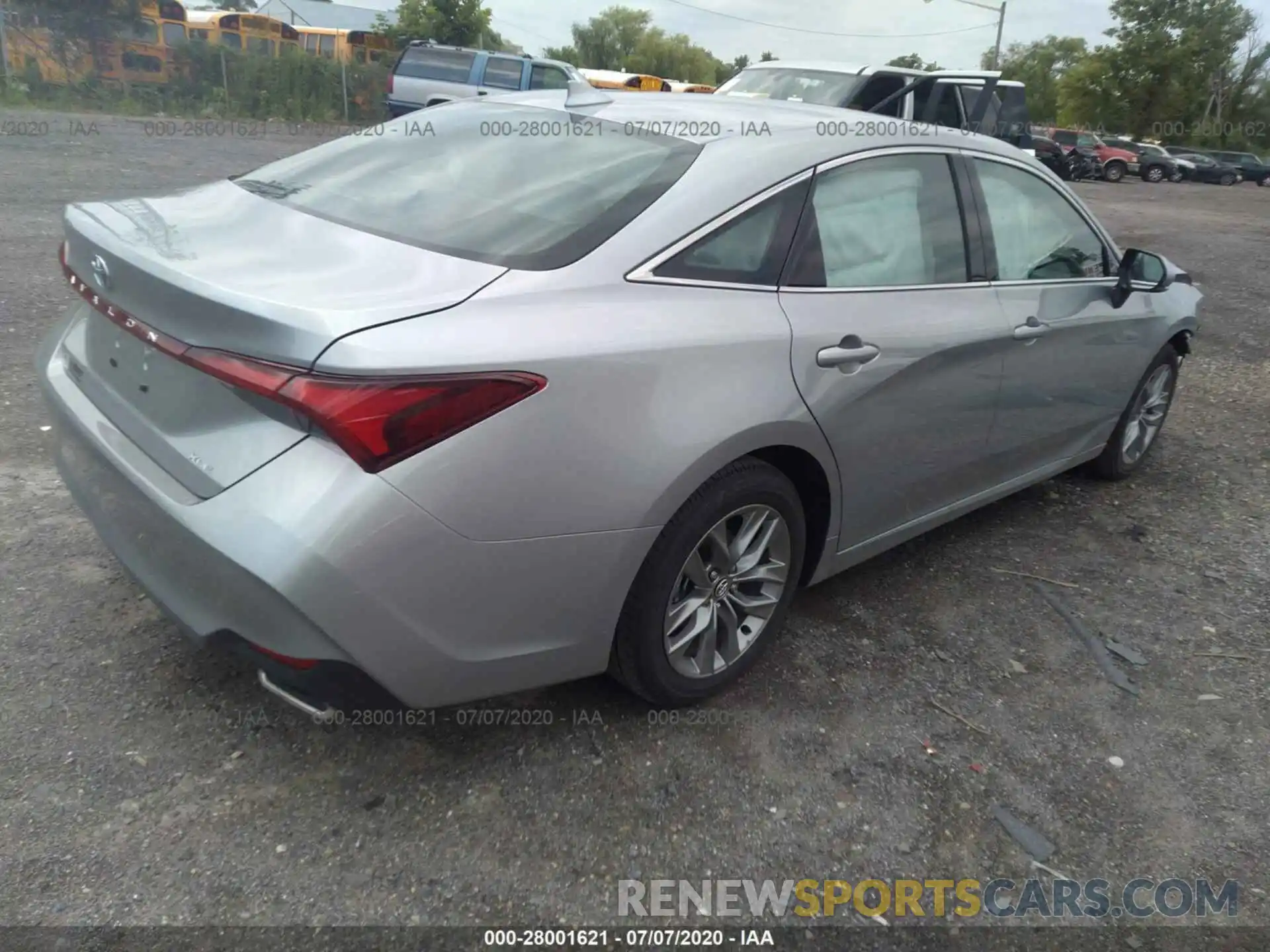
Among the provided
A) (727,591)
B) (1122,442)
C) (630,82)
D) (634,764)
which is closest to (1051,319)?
(1122,442)

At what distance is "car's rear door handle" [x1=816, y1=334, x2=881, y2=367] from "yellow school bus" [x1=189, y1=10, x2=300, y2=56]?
89.5ft

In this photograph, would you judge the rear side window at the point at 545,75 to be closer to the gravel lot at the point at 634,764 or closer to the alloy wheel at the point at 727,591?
the gravel lot at the point at 634,764

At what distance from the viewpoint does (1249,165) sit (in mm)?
38875

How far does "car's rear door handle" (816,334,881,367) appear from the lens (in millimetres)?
2719

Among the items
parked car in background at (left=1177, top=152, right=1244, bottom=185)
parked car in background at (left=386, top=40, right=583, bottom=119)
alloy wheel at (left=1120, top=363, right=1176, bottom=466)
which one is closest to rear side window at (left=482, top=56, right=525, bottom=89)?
parked car in background at (left=386, top=40, right=583, bottom=119)

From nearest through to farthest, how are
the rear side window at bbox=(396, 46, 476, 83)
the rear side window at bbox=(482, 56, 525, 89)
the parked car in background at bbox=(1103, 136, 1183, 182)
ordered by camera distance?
the rear side window at bbox=(396, 46, 476, 83), the rear side window at bbox=(482, 56, 525, 89), the parked car in background at bbox=(1103, 136, 1183, 182)

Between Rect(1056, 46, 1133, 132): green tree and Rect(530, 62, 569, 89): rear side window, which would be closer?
Rect(530, 62, 569, 89): rear side window

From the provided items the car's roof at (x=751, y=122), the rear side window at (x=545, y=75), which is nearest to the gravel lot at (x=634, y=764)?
the car's roof at (x=751, y=122)

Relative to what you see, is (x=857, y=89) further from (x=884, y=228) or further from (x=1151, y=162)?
(x=1151, y=162)

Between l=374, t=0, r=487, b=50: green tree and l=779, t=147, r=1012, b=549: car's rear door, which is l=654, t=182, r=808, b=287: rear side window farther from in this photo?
l=374, t=0, r=487, b=50: green tree

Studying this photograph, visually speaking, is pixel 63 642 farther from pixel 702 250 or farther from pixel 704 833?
pixel 702 250

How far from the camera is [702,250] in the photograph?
A: 8.25ft

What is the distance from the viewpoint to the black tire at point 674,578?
243 cm

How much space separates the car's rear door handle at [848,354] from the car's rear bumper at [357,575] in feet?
2.51
